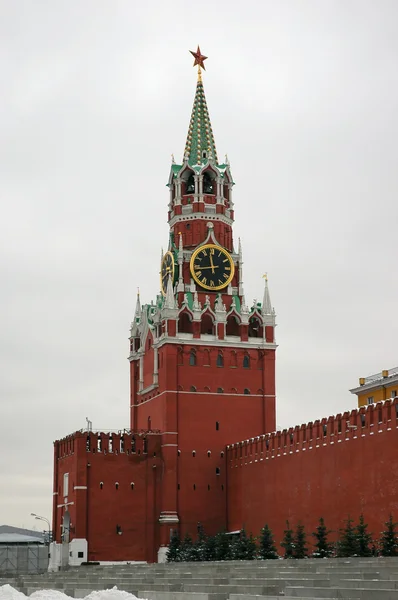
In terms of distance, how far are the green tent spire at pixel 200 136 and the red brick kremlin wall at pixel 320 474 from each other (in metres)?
18.5

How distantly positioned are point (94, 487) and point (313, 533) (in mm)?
17455

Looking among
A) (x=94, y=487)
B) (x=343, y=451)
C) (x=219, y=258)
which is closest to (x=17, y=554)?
(x=94, y=487)

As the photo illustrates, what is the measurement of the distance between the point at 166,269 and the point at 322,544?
25129mm

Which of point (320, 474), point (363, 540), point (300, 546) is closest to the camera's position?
point (363, 540)

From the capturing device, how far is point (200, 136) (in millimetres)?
70500

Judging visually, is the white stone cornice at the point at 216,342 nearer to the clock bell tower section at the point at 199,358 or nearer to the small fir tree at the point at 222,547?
the clock bell tower section at the point at 199,358

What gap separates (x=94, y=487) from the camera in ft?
201

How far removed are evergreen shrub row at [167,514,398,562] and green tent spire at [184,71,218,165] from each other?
74.6 ft

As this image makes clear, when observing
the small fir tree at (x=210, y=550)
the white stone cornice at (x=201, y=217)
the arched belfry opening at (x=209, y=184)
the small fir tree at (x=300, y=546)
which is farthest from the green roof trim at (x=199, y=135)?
the small fir tree at (x=300, y=546)

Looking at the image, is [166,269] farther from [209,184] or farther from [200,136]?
[200,136]

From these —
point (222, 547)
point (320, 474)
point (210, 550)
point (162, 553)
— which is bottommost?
point (162, 553)

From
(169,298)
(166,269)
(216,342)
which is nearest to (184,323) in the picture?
(169,298)

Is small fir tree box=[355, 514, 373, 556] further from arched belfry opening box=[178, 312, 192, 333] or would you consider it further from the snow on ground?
arched belfry opening box=[178, 312, 192, 333]

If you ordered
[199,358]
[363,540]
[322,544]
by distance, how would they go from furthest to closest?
[199,358] < [322,544] < [363,540]
